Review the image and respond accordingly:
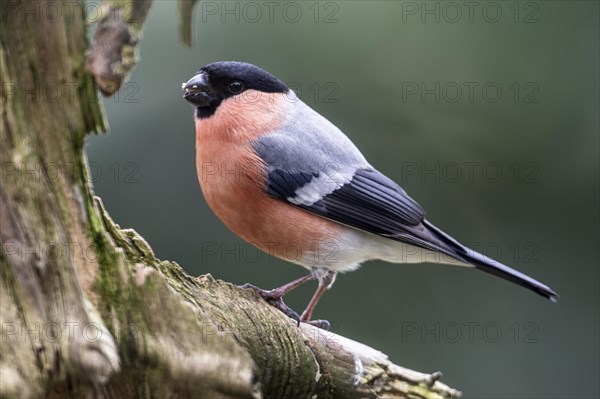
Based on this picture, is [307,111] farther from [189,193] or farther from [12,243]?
[12,243]

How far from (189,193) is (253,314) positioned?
1639 mm

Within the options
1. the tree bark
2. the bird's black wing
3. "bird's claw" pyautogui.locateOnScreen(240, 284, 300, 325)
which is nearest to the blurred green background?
the bird's black wing

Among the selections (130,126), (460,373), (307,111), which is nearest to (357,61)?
(307,111)

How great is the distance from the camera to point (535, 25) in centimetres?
493

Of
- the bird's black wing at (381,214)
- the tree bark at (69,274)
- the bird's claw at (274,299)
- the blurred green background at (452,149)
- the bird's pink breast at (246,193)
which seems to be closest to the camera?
the tree bark at (69,274)

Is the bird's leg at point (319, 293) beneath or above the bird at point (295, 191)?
beneath

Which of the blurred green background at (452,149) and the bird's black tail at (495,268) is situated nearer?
the bird's black tail at (495,268)

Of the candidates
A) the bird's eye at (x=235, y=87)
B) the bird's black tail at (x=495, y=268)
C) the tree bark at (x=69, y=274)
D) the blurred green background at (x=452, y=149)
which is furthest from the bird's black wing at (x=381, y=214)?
the tree bark at (x=69, y=274)

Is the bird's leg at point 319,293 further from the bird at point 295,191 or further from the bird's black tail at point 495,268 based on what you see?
the bird's black tail at point 495,268

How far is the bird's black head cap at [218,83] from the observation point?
3494mm

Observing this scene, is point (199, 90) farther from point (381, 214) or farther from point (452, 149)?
point (452, 149)

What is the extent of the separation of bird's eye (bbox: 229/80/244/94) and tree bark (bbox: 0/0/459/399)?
1348mm

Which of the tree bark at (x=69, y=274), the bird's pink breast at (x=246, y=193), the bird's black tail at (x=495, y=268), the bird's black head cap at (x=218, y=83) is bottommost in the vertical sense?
the tree bark at (x=69, y=274)

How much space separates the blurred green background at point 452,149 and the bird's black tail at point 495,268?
107 cm
